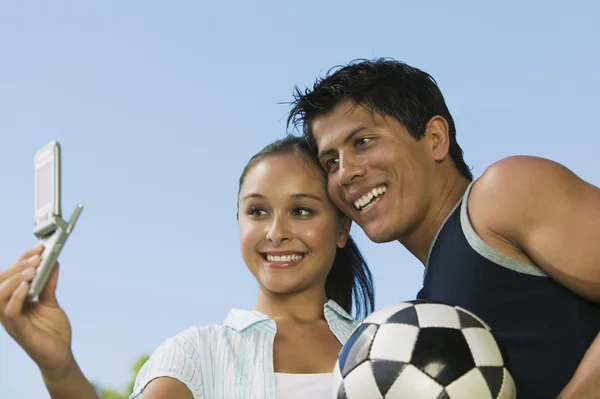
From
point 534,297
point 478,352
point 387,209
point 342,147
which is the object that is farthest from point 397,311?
point 342,147

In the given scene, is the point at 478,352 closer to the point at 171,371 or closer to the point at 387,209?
the point at 387,209

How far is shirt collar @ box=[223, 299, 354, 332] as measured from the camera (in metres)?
5.13

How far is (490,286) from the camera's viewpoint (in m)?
3.95

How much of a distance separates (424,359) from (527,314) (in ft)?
2.19

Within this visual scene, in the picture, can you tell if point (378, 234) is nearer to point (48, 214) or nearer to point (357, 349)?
point (357, 349)

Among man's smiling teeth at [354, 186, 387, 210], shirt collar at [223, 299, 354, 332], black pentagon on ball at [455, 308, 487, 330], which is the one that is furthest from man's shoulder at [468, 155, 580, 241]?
shirt collar at [223, 299, 354, 332]

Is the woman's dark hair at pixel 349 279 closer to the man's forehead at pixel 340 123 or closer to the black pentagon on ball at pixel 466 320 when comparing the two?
the man's forehead at pixel 340 123

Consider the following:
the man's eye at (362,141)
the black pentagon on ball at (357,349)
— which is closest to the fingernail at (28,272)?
the black pentagon on ball at (357,349)

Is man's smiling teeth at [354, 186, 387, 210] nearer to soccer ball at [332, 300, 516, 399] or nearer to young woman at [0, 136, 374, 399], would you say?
young woman at [0, 136, 374, 399]

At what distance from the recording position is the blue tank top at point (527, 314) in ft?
12.6

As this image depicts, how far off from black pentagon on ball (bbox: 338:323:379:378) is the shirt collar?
1.35 meters

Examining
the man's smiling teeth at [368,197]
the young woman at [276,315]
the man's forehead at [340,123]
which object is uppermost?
the man's forehead at [340,123]

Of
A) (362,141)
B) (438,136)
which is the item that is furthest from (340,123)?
(438,136)

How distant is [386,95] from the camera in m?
5.16
